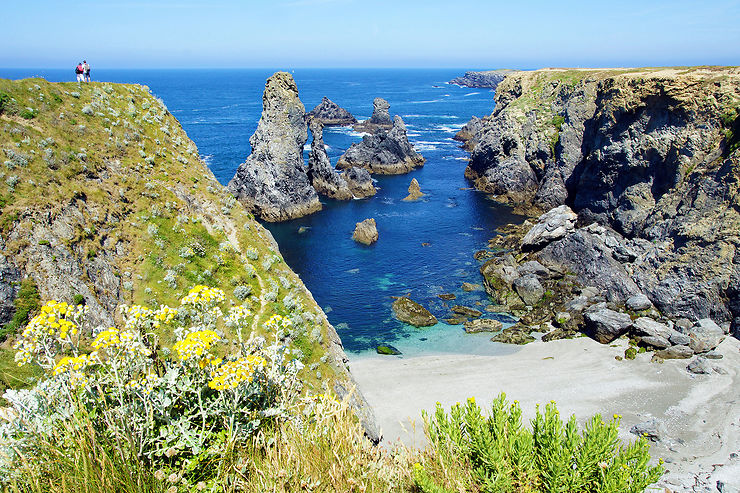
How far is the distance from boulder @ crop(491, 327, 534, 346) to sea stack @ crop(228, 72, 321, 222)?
4590cm

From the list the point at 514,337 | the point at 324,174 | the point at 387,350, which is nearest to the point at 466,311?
the point at 514,337

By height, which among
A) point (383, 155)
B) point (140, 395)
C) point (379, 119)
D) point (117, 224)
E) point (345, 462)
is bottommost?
point (345, 462)

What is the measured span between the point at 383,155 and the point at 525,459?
318 feet

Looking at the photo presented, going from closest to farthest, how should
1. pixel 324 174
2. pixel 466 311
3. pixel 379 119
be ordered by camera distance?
pixel 466 311 < pixel 324 174 < pixel 379 119

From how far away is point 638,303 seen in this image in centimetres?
4503

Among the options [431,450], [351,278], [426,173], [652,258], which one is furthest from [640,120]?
[431,450]

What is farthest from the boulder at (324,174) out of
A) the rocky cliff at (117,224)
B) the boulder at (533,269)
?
the rocky cliff at (117,224)

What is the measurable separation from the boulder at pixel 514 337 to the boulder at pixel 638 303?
12.0 metres

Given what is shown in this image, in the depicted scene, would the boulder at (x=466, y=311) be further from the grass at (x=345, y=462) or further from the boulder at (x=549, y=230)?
the grass at (x=345, y=462)

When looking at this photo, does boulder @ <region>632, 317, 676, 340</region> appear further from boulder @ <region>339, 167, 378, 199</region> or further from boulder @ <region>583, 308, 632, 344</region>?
boulder @ <region>339, 167, 378, 199</region>

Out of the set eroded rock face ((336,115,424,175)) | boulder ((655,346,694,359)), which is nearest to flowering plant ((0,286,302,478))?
boulder ((655,346,694,359))

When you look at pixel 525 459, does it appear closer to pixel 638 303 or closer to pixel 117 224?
pixel 117 224

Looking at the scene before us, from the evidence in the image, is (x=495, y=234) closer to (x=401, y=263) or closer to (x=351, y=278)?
(x=401, y=263)

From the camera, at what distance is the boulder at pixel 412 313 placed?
4530 cm
